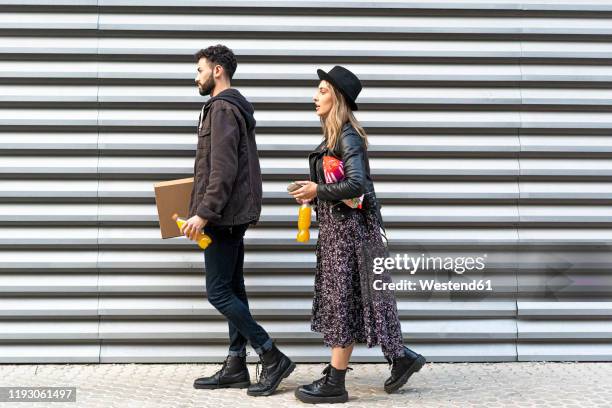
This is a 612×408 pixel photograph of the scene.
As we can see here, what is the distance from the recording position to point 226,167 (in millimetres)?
4641

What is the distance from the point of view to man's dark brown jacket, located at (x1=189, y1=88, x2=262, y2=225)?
182 inches

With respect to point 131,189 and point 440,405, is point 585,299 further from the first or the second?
point 131,189

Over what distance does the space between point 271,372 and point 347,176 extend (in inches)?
51.0

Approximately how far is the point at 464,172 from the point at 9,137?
125 inches

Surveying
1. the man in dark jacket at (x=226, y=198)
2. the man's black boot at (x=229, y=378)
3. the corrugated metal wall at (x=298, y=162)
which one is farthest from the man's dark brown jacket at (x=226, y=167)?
the man's black boot at (x=229, y=378)

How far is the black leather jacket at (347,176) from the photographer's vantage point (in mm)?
4535

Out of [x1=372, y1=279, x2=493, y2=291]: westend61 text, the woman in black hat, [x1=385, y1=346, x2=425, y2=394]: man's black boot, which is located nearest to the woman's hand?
the woman in black hat

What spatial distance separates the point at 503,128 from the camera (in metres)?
5.65

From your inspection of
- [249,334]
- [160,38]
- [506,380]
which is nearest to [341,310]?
[249,334]

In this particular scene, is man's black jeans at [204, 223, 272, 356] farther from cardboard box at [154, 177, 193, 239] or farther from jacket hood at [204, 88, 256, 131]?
jacket hood at [204, 88, 256, 131]

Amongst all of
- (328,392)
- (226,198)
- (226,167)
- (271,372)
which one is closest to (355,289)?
(328,392)

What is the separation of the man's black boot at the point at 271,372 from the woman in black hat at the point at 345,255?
18 cm

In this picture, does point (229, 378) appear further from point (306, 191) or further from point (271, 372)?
point (306, 191)

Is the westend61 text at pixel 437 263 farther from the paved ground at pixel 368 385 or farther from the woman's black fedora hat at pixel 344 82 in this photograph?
the woman's black fedora hat at pixel 344 82
